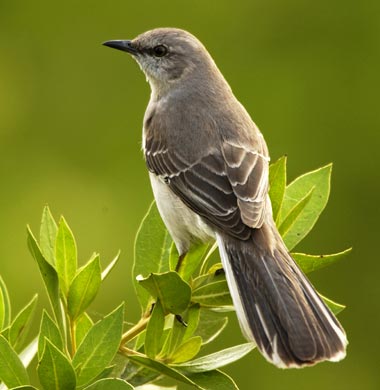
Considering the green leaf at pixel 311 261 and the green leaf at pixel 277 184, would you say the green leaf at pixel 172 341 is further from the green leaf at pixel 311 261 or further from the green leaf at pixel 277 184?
the green leaf at pixel 277 184

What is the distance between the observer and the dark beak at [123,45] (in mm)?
5742

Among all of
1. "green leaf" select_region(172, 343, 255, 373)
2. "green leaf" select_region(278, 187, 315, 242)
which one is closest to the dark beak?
"green leaf" select_region(278, 187, 315, 242)

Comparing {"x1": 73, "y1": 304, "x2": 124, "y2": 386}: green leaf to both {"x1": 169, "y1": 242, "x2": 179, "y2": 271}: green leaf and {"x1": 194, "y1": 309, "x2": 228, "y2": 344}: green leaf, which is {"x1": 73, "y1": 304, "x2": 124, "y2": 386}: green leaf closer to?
{"x1": 194, "y1": 309, "x2": 228, "y2": 344}: green leaf

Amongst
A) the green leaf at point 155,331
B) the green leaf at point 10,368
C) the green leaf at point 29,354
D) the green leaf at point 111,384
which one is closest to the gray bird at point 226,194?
the green leaf at point 155,331

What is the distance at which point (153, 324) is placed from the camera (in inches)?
136

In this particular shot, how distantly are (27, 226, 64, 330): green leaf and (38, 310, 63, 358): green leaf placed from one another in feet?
0.79

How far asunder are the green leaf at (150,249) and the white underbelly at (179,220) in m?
0.07

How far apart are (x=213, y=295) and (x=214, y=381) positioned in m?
0.47

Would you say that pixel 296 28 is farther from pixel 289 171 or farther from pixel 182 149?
pixel 182 149

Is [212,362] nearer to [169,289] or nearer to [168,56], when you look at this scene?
[169,289]

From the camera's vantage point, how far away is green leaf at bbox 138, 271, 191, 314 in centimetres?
343

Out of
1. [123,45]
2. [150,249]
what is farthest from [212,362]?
[123,45]

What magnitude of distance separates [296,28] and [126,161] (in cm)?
168

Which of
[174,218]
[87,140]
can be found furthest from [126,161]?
[174,218]
